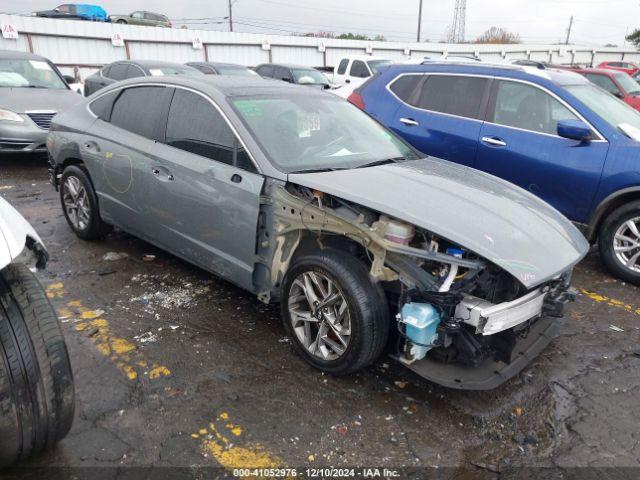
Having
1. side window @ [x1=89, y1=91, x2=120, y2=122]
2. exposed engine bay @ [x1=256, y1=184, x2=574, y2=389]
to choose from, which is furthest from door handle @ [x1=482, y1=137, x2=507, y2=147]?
side window @ [x1=89, y1=91, x2=120, y2=122]

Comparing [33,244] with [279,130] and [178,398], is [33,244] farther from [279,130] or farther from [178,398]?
[279,130]

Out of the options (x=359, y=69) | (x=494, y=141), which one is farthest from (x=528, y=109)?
(x=359, y=69)

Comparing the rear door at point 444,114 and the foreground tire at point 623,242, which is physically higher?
the rear door at point 444,114

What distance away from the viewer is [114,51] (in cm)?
2089

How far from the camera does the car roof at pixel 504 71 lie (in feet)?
16.9

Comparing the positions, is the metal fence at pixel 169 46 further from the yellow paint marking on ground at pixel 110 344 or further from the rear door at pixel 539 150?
the rear door at pixel 539 150

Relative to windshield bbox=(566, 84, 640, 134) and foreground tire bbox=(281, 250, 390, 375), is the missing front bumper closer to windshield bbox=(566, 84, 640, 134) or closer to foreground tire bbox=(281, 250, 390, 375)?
foreground tire bbox=(281, 250, 390, 375)

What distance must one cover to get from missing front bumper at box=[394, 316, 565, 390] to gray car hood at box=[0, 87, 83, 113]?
777cm

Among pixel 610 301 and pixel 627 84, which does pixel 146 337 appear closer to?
pixel 610 301

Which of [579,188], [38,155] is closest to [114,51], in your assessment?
[38,155]

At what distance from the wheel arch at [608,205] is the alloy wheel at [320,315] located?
120 inches

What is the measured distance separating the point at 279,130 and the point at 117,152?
167cm

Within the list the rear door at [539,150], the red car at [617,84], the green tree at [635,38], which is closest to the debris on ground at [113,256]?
the rear door at [539,150]

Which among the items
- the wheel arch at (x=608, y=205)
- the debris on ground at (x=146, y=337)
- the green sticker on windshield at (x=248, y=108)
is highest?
the green sticker on windshield at (x=248, y=108)
